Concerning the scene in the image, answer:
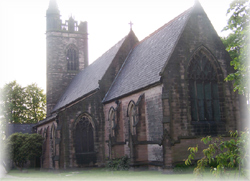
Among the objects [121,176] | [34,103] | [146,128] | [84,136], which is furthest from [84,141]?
[34,103]

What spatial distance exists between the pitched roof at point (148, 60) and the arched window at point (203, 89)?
196cm

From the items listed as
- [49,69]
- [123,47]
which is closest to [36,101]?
[49,69]

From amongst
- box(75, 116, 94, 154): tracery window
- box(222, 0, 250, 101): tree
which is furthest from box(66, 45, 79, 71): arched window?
box(222, 0, 250, 101): tree

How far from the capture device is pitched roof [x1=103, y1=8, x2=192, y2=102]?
19.6 metres

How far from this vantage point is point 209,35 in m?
19.4

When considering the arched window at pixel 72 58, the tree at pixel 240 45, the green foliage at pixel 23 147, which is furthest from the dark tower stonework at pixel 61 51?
the tree at pixel 240 45

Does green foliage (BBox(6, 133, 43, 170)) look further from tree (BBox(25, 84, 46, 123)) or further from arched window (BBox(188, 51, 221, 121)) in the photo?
tree (BBox(25, 84, 46, 123))

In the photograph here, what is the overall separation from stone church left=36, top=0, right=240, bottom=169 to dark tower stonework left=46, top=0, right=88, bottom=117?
11.3m

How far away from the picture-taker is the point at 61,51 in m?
40.8

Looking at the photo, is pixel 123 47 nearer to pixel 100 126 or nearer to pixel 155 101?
pixel 100 126

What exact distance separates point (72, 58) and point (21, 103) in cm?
1961

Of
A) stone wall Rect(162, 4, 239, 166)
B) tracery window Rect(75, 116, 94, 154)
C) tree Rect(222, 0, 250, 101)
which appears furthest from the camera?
tracery window Rect(75, 116, 94, 154)

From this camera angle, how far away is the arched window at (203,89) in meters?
18.4

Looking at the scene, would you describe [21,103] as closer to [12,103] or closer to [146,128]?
[12,103]
